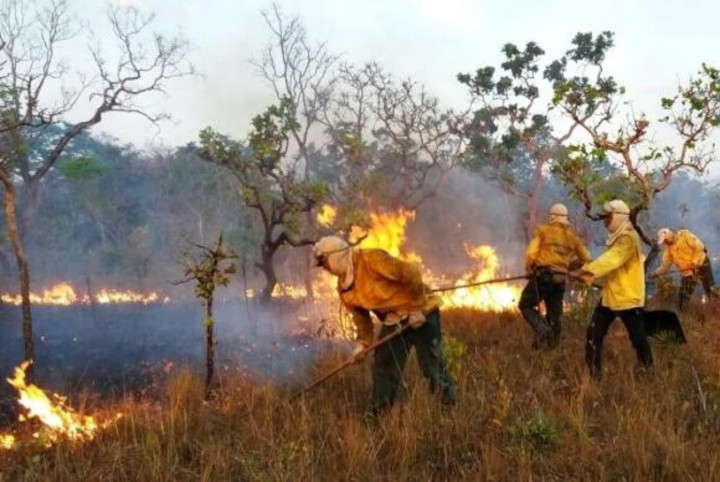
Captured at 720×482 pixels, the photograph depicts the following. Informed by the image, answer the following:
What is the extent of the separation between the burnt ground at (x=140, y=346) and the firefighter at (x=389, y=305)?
2269mm

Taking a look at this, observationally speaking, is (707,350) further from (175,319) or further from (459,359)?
(175,319)

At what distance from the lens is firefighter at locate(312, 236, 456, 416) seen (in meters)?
4.94

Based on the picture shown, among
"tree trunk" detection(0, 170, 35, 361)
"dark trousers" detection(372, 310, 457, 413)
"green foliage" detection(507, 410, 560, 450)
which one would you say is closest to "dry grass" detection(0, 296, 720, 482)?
"green foliage" detection(507, 410, 560, 450)

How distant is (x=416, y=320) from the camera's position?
16.1 ft

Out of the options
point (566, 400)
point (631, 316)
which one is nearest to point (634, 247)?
point (631, 316)

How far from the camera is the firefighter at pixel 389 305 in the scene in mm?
4938

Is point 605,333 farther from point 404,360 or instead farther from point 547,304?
point 404,360

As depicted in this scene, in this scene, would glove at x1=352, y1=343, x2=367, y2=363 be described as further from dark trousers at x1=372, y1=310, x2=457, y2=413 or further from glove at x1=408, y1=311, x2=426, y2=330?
glove at x1=408, y1=311, x2=426, y2=330

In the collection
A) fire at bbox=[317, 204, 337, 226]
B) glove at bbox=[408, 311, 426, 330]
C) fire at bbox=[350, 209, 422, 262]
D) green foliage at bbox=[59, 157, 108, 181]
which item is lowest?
glove at bbox=[408, 311, 426, 330]

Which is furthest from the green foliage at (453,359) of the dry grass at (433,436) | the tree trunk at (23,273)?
the tree trunk at (23,273)

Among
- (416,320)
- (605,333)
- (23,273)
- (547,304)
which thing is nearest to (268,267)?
(23,273)

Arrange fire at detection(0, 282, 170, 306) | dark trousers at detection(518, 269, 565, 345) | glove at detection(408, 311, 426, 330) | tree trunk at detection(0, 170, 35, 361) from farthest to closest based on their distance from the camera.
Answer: fire at detection(0, 282, 170, 306), tree trunk at detection(0, 170, 35, 361), dark trousers at detection(518, 269, 565, 345), glove at detection(408, 311, 426, 330)

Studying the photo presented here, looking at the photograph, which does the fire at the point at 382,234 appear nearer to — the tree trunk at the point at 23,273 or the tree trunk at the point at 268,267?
the tree trunk at the point at 268,267

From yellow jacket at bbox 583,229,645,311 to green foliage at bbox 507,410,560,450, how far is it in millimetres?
1964
